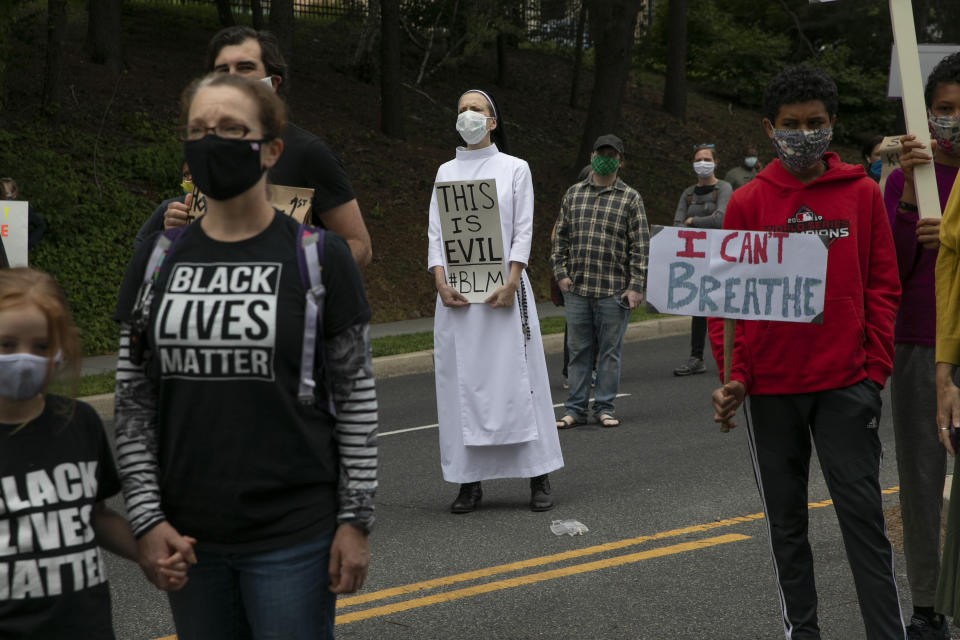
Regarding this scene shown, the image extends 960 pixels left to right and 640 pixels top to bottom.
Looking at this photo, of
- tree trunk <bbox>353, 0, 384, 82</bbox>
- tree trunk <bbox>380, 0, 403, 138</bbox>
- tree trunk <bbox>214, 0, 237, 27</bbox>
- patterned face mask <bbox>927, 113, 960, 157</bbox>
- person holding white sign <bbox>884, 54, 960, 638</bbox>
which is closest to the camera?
patterned face mask <bbox>927, 113, 960, 157</bbox>

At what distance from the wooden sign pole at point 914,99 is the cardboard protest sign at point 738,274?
0.52 meters

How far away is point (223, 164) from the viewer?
272 centimetres

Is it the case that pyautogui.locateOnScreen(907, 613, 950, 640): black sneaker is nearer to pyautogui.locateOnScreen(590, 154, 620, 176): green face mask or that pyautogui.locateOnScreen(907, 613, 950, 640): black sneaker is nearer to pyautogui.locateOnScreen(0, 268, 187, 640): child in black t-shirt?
pyautogui.locateOnScreen(0, 268, 187, 640): child in black t-shirt

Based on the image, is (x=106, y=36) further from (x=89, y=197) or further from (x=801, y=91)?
(x=801, y=91)

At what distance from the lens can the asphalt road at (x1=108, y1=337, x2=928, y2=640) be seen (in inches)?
198

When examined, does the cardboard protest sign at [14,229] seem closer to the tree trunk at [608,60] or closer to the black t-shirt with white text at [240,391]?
the black t-shirt with white text at [240,391]

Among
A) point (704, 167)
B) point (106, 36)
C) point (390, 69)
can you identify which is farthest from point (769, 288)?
point (106, 36)

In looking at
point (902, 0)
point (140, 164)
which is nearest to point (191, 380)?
point (902, 0)

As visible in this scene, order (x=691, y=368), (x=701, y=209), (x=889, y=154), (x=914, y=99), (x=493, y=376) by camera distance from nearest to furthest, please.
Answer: (x=914, y=99) < (x=889, y=154) < (x=493, y=376) < (x=691, y=368) < (x=701, y=209)

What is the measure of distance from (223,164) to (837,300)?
2.21 meters

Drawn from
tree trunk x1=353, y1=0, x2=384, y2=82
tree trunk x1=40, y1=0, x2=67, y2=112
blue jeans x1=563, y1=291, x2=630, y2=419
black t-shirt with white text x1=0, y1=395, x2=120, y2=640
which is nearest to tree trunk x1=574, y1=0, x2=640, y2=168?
tree trunk x1=353, y1=0, x2=384, y2=82

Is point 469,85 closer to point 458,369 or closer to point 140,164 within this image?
point 140,164

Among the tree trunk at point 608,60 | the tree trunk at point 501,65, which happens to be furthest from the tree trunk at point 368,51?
the tree trunk at point 608,60

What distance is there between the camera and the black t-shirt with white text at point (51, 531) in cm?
262
